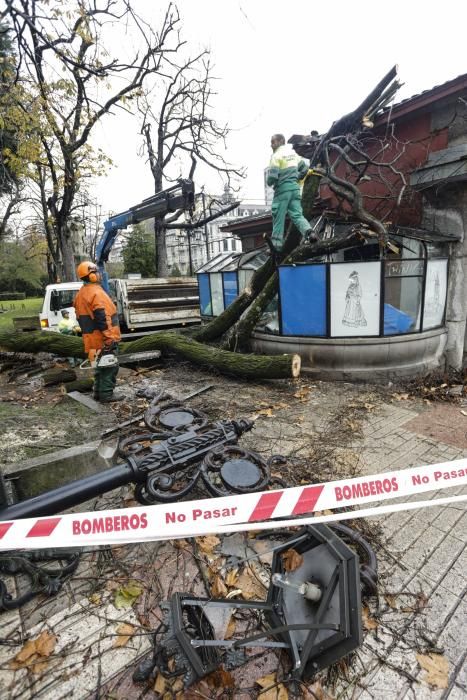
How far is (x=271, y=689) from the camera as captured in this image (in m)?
1.73

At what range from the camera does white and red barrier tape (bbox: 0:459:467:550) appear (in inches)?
70.7

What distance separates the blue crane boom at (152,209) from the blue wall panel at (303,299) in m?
2.46

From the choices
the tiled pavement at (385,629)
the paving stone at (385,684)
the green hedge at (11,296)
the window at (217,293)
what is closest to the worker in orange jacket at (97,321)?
the tiled pavement at (385,629)

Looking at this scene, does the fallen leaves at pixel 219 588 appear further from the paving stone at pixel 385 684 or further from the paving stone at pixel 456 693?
the paving stone at pixel 456 693

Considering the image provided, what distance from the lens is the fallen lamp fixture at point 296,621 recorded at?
1554mm

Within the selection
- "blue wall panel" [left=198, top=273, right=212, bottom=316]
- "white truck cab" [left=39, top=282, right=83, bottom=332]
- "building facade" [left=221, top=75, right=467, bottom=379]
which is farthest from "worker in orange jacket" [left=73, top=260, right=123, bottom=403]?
"white truck cab" [left=39, top=282, right=83, bottom=332]

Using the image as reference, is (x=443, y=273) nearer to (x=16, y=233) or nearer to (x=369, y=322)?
(x=369, y=322)

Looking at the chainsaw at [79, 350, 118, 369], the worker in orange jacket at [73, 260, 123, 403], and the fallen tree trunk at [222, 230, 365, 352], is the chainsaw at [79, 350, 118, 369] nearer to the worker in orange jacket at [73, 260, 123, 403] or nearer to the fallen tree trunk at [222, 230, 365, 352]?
the worker in orange jacket at [73, 260, 123, 403]

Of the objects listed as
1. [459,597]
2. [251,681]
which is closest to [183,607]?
[251,681]

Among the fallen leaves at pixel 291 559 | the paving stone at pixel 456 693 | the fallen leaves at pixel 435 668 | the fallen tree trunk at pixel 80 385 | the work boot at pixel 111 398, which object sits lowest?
the paving stone at pixel 456 693

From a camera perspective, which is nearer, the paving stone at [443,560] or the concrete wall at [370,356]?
the paving stone at [443,560]

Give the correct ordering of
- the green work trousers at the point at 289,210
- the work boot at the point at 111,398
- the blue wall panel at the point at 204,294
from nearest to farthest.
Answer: the work boot at the point at 111,398 < the green work trousers at the point at 289,210 < the blue wall panel at the point at 204,294

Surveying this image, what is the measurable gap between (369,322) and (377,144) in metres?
5.42

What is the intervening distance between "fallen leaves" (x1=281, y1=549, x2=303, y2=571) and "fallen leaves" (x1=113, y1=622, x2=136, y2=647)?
1.00 meters
